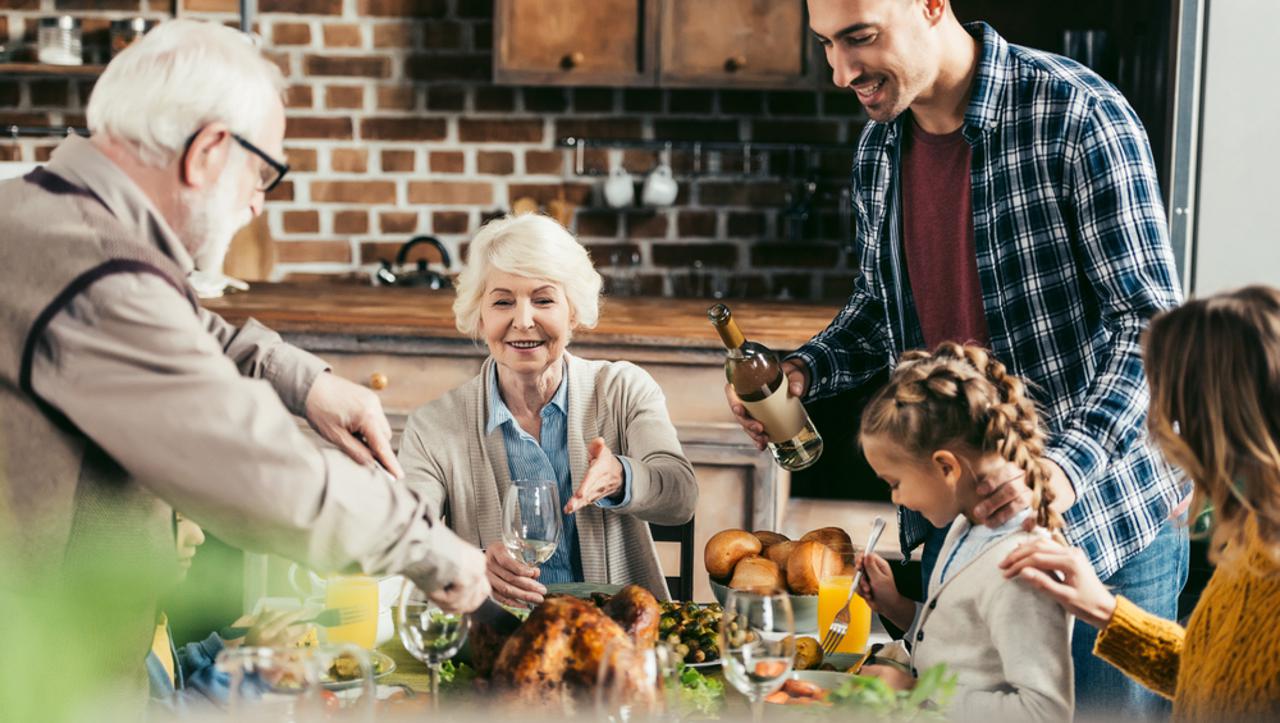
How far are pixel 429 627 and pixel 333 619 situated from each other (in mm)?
305

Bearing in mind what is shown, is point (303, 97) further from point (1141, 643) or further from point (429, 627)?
point (1141, 643)

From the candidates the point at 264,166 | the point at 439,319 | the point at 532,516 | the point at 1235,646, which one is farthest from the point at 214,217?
the point at 439,319

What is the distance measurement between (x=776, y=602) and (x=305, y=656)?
0.44 metres

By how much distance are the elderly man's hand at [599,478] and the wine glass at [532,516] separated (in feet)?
0.98

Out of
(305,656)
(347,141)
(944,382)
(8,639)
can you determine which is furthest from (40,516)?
(347,141)

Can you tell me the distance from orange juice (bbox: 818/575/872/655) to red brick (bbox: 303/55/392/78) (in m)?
2.81

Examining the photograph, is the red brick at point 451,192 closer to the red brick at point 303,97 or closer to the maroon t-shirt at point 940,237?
the red brick at point 303,97

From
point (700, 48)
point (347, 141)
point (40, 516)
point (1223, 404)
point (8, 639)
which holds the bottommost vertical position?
point (8, 639)

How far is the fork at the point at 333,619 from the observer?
1.44 m

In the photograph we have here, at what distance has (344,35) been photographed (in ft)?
13.0

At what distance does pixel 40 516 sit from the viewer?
1.11 meters

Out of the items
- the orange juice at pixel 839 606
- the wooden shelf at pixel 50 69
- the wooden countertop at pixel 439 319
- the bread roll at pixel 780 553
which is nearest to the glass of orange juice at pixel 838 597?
the orange juice at pixel 839 606

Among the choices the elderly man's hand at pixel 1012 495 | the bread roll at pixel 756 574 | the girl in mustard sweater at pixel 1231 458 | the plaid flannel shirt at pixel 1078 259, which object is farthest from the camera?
the bread roll at pixel 756 574

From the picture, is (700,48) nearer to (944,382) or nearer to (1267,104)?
(1267,104)
